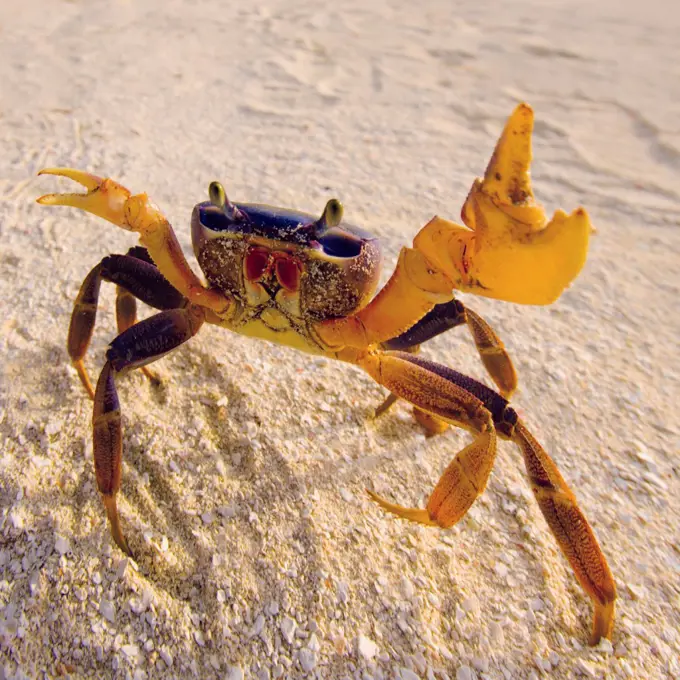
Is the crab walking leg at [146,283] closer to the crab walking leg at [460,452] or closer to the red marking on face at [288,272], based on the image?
the red marking on face at [288,272]

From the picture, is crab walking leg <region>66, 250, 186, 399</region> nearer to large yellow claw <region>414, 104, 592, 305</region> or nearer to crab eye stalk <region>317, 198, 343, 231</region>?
crab eye stalk <region>317, 198, 343, 231</region>

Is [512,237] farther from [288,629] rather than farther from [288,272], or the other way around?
[288,629]

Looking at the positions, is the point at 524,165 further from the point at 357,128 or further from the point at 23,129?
the point at 23,129

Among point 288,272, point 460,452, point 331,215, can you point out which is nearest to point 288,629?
point 460,452

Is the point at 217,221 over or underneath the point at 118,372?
over

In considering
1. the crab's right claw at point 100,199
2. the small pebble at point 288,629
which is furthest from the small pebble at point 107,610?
the crab's right claw at point 100,199

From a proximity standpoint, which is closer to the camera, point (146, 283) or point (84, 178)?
point (84, 178)

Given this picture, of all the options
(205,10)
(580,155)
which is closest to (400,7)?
(205,10)
